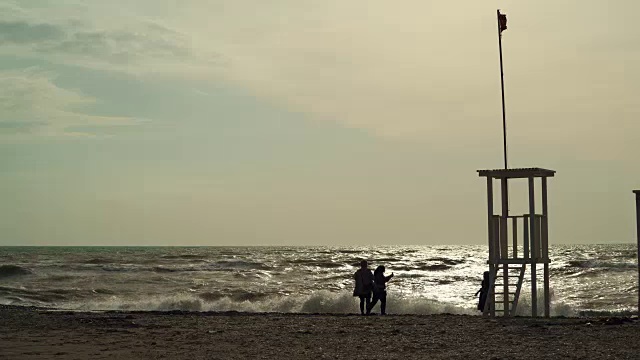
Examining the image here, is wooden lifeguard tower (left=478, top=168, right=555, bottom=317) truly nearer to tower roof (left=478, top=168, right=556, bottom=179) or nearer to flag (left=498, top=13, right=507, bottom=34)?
tower roof (left=478, top=168, right=556, bottom=179)

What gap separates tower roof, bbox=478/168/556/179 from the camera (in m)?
20.0

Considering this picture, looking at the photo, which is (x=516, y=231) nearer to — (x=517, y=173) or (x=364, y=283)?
(x=517, y=173)

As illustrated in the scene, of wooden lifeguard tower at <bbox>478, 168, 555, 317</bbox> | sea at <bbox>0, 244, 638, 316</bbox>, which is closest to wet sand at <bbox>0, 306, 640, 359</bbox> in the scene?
wooden lifeguard tower at <bbox>478, 168, 555, 317</bbox>

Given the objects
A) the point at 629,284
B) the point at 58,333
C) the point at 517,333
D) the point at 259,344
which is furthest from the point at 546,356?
the point at 629,284

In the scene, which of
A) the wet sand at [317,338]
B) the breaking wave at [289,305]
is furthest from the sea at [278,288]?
the wet sand at [317,338]

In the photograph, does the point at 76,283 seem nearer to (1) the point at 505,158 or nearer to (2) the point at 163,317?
(2) the point at 163,317

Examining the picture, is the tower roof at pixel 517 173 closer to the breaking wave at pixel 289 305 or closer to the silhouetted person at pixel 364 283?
the silhouetted person at pixel 364 283

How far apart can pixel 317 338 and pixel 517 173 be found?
7174 mm

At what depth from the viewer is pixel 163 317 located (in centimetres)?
2102

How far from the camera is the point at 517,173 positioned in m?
20.2

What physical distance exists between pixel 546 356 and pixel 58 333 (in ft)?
29.4

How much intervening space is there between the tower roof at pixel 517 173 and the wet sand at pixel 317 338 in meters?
3.34

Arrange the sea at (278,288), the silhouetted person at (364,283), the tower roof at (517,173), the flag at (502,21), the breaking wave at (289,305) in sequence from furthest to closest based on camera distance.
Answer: the sea at (278,288) < the breaking wave at (289,305) < the silhouetted person at (364,283) < the flag at (502,21) < the tower roof at (517,173)

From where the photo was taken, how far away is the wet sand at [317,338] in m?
13.2
